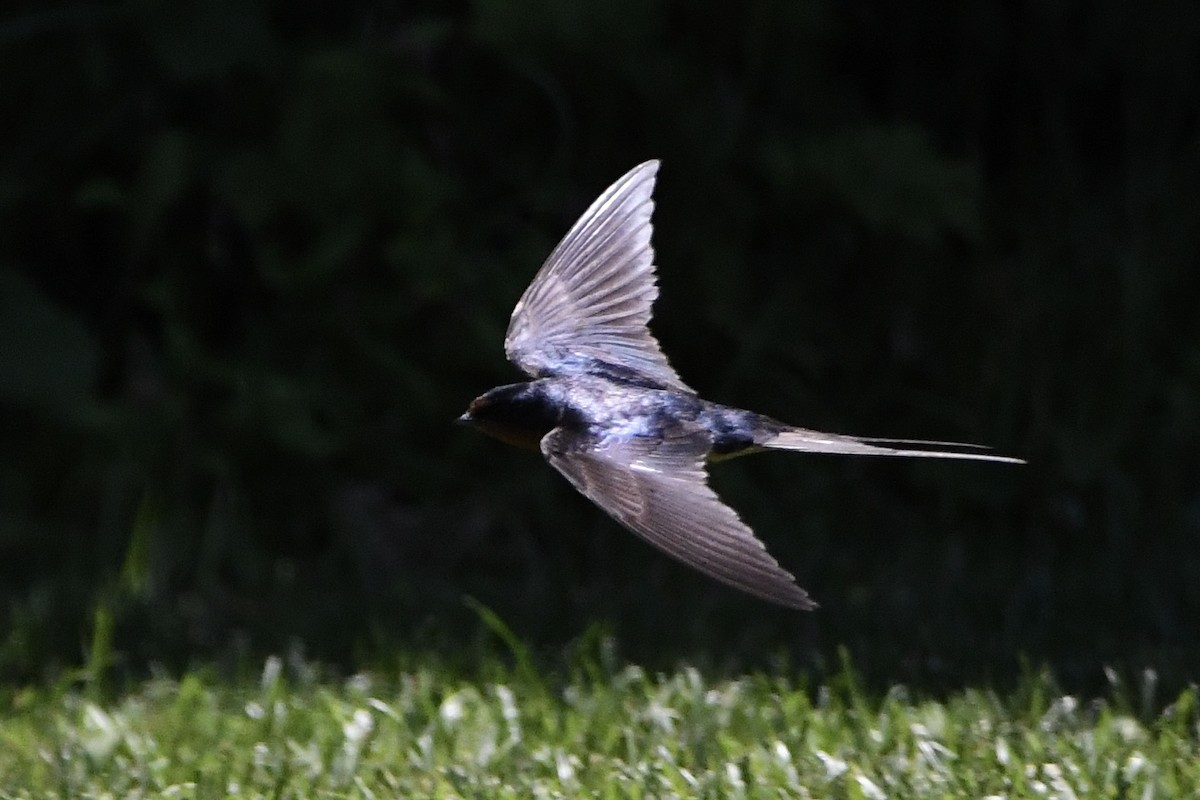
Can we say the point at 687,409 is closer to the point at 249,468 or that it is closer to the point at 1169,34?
the point at 249,468

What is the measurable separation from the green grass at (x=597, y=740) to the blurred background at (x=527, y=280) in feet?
4.30

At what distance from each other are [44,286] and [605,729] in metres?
3.45

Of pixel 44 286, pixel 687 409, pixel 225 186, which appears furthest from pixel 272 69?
pixel 687 409

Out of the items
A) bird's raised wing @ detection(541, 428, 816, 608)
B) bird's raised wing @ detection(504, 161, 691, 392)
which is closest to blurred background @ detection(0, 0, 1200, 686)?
bird's raised wing @ detection(504, 161, 691, 392)

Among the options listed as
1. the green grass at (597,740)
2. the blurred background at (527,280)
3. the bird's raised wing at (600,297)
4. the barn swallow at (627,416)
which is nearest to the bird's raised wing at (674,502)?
the barn swallow at (627,416)

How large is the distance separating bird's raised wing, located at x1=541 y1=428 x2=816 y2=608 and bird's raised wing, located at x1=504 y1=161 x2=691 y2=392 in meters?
0.68

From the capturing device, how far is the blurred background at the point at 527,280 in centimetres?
573

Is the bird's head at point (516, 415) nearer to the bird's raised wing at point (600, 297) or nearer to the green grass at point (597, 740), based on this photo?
the bird's raised wing at point (600, 297)

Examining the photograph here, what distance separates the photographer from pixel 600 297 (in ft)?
14.4

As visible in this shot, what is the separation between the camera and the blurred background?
5730 mm

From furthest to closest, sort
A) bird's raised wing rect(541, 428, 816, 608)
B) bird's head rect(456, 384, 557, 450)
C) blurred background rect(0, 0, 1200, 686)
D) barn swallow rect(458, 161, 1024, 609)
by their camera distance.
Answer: blurred background rect(0, 0, 1200, 686) → bird's head rect(456, 384, 557, 450) → barn swallow rect(458, 161, 1024, 609) → bird's raised wing rect(541, 428, 816, 608)

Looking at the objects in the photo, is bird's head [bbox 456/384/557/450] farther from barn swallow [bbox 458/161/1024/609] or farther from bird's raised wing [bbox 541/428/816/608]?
bird's raised wing [bbox 541/428/816/608]

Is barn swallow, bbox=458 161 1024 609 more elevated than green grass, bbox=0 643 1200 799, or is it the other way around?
barn swallow, bbox=458 161 1024 609

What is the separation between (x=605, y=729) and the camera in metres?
3.64
